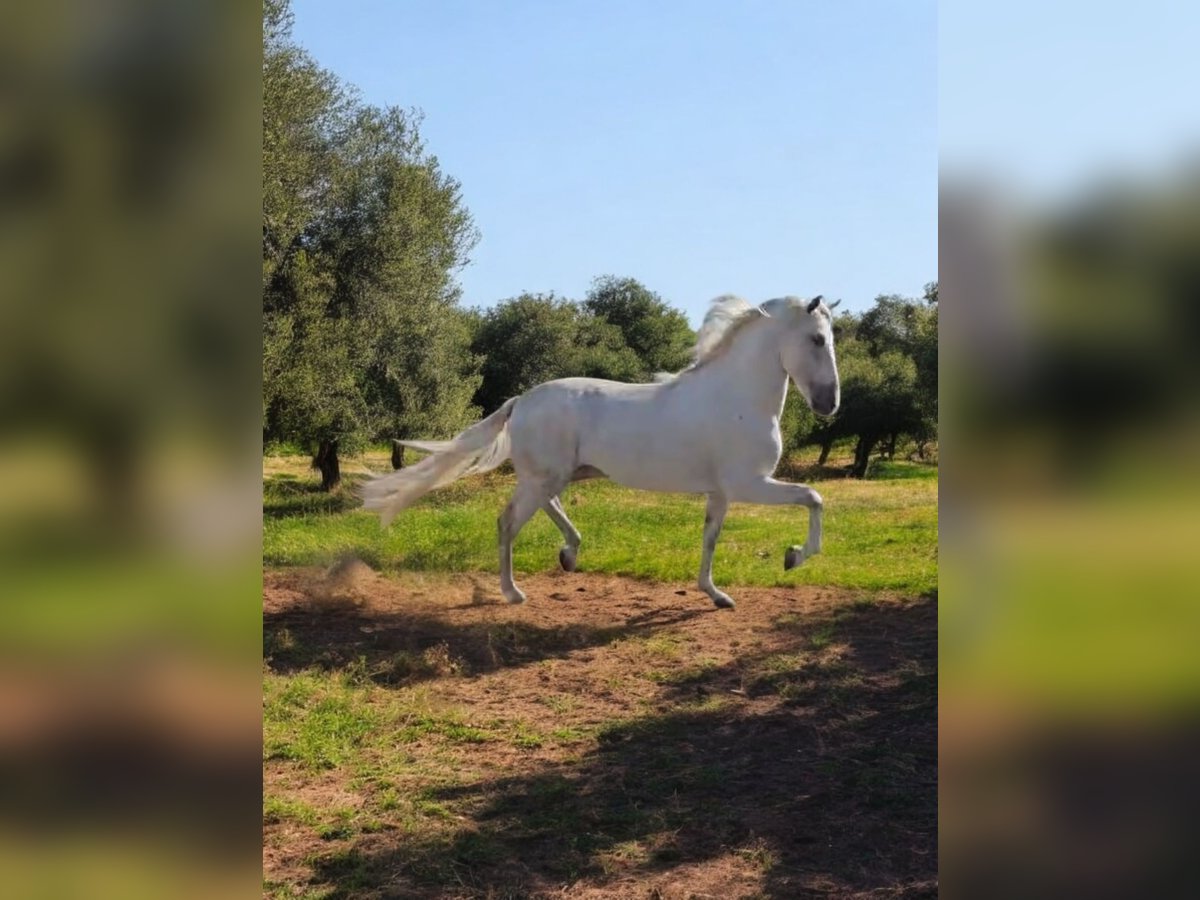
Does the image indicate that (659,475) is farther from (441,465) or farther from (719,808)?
(719,808)

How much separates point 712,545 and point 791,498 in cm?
89

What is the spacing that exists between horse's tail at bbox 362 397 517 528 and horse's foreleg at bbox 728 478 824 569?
1893mm

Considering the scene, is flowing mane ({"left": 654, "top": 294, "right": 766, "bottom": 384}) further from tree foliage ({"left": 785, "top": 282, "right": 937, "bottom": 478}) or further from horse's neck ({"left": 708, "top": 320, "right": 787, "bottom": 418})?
tree foliage ({"left": 785, "top": 282, "right": 937, "bottom": 478})

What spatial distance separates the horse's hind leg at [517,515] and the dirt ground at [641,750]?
0.47 ft

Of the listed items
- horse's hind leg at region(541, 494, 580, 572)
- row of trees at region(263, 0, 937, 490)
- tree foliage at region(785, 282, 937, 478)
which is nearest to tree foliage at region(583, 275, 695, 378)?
tree foliage at region(785, 282, 937, 478)

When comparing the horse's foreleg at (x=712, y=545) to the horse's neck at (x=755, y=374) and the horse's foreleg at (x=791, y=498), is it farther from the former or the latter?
the horse's neck at (x=755, y=374)

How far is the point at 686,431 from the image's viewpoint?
6.93m

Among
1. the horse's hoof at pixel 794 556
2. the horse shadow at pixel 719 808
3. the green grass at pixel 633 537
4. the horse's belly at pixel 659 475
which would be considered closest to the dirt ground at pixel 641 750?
the horse shadow at pixel 719 808

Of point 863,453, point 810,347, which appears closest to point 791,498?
point 810,347
